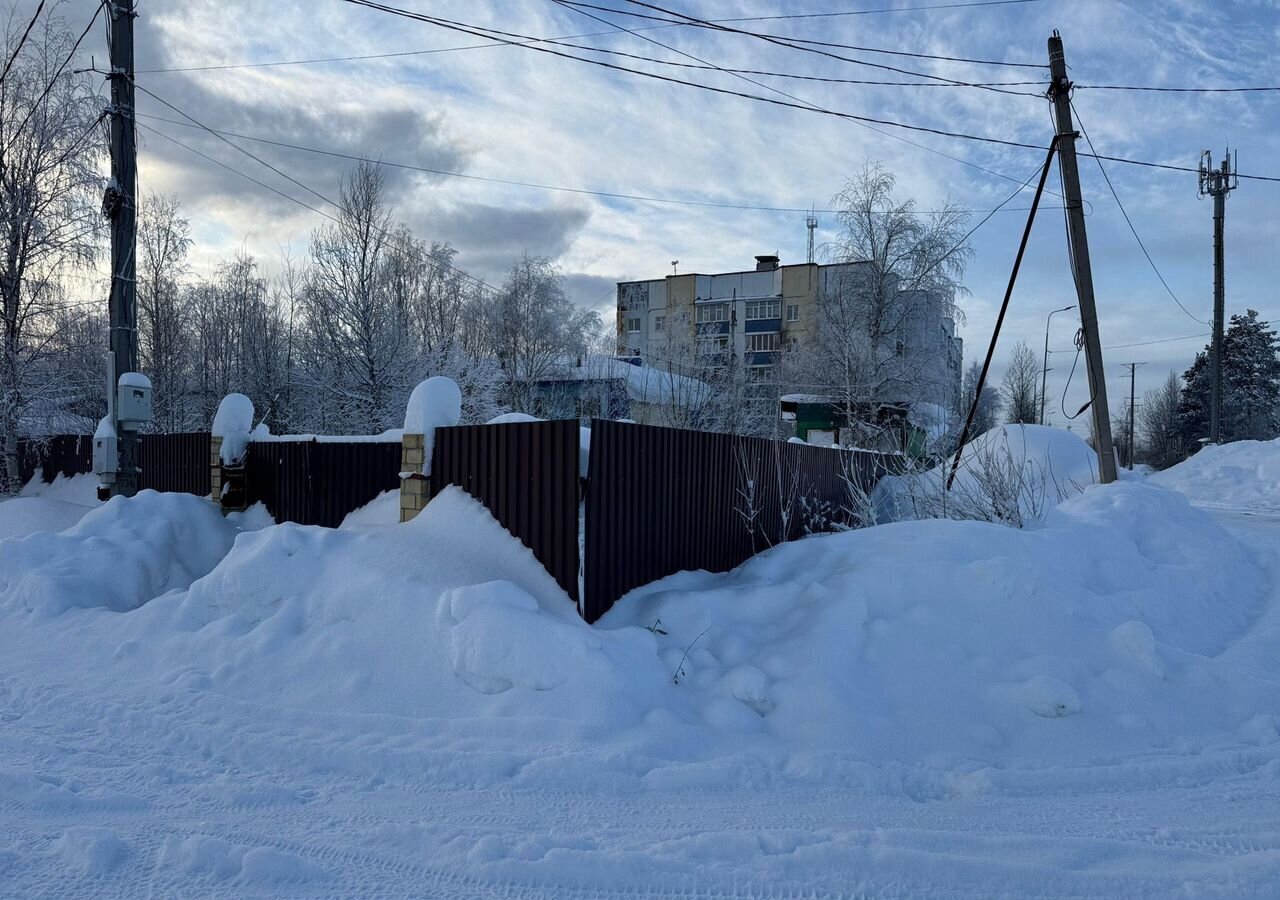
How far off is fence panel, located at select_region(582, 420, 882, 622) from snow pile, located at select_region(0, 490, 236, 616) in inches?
183

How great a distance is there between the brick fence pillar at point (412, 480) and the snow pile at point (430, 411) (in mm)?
50

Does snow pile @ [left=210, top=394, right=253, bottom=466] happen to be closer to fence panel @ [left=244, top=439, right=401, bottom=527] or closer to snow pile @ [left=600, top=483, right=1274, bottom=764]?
fence panel @ [left=244, top=439, right=401, bottom=527]

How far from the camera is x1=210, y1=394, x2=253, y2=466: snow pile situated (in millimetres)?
9859

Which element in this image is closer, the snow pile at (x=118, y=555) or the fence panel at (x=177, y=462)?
the snow pile at (x=118, y=555)

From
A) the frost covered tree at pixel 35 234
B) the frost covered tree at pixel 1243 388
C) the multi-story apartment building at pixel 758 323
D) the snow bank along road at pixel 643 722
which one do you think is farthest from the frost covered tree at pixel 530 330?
the frost covered tree at pixel 1243 388

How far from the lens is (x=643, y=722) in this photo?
4418 millimetres

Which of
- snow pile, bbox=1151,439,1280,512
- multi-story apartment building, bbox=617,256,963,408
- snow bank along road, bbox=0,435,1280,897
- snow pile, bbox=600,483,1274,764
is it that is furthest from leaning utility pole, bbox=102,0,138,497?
snow pile, bbox=1151,439,1280,512

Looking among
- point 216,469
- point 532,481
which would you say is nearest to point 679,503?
point 532,481

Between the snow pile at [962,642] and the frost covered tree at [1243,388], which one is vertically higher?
the frost covered tree at [1243,388]

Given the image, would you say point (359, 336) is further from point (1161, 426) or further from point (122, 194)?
point (1161, 426)

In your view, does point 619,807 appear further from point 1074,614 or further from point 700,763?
point 1074,614

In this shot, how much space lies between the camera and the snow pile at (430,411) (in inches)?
278

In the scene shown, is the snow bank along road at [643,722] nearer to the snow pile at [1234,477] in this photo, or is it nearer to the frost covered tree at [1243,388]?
the snow pile at [1234,477]

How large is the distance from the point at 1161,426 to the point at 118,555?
7801 centimetres
